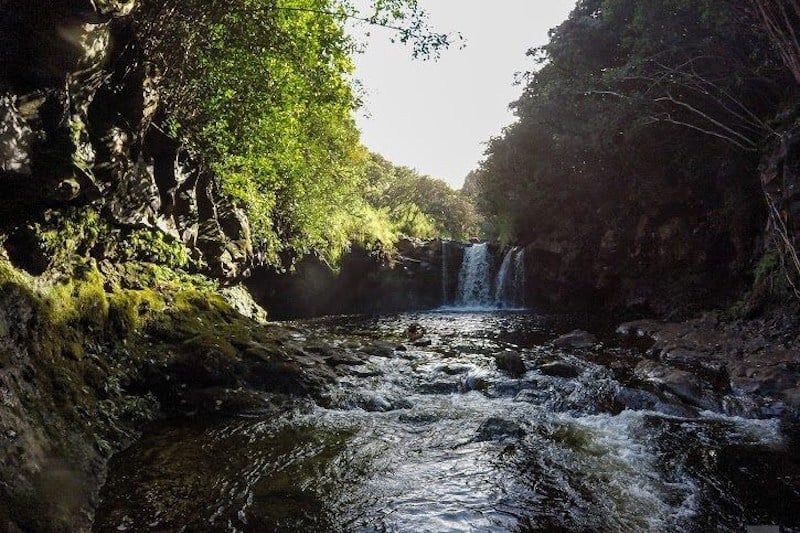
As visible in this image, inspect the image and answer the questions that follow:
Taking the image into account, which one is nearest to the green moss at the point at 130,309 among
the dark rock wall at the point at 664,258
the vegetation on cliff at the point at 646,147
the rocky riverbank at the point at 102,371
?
the rocky riverbank at the point at 102,371

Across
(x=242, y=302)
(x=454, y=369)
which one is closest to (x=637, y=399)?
(x=454, y=369)

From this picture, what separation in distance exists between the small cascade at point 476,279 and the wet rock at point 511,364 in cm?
1542

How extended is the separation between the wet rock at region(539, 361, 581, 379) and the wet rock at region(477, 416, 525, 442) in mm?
3022

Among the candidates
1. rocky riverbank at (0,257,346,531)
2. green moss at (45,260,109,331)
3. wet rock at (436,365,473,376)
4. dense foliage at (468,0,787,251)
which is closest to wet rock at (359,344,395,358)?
wet rock at (436,365,473,376)

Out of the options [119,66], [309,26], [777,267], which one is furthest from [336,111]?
[777,267]

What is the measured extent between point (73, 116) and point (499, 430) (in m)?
6.87

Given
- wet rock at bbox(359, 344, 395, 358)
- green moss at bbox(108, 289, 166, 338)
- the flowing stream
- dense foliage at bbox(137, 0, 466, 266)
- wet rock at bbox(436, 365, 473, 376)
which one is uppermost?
dense foliage at bbox(137, 0, 466, 266)

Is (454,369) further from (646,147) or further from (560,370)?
(646,147)

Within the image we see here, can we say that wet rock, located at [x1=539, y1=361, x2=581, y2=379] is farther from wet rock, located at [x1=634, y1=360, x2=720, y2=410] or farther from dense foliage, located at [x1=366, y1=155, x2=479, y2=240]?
dense foliage, located at [x1=366, y1=155, x2=479, y2=240]

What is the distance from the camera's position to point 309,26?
10.3 metres

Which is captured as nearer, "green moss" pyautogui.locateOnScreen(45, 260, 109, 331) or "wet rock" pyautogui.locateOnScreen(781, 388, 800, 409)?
"green moss" pyautogui.locateOnScreen(45, 260, 109, 331)

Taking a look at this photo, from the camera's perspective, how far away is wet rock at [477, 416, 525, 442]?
611 centimetres

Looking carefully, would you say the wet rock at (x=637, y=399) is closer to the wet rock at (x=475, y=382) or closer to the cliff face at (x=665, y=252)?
the wet rock at (x=475, y=382)

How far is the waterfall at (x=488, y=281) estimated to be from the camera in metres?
24.5
